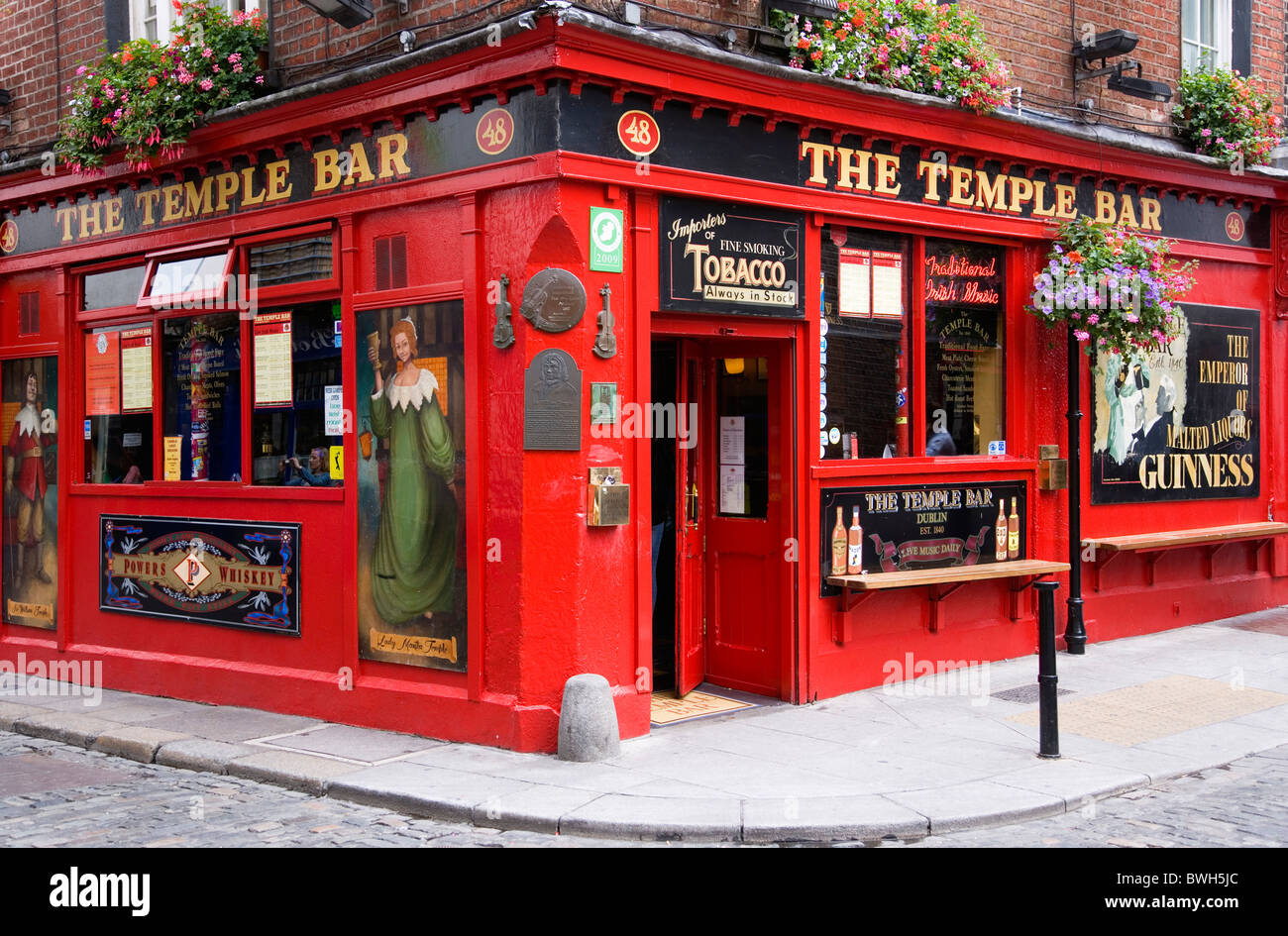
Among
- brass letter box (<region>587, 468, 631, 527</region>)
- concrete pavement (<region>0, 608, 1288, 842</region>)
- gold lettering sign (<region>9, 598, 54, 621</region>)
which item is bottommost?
concrete pavement (<region>0, 608, 1288, 842</region>)

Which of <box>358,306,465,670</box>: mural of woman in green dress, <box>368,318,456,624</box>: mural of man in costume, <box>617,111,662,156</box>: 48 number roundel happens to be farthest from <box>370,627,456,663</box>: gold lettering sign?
<box>617,111,662,156</box>: 48 number roundel

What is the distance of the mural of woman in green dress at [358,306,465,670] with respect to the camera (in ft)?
28.2

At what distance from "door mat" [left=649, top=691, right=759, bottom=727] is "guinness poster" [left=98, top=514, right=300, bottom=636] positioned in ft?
9.56

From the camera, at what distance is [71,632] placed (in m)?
11.5

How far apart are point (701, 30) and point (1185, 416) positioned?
684 centimetres

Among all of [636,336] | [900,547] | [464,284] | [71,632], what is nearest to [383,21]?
[464,284]

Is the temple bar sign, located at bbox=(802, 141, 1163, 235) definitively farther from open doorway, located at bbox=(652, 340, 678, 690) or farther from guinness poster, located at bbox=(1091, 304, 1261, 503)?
open doorway, located at bbox=(652, 340, 678, 690)

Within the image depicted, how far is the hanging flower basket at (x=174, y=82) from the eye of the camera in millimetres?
9922

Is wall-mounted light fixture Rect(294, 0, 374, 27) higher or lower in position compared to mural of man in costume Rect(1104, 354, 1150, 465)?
higher

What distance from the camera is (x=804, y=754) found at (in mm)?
7898

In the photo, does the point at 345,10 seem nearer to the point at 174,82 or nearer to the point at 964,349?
the point at 174,82

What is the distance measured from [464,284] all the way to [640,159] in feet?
4.85
